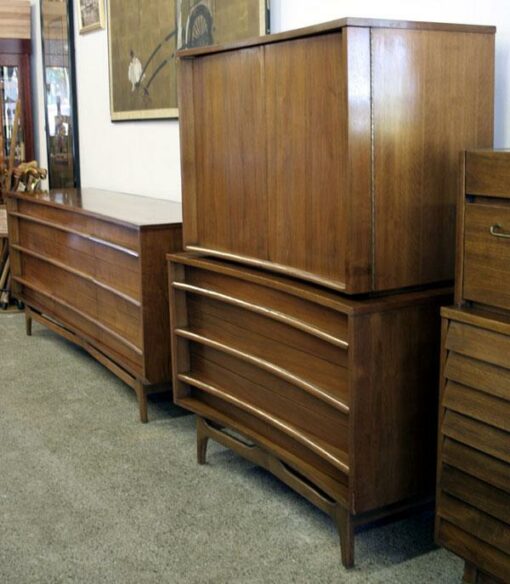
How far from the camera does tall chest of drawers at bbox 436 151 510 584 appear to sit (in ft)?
6.86

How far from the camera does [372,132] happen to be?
2.30 metres

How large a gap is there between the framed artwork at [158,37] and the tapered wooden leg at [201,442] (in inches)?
70.4

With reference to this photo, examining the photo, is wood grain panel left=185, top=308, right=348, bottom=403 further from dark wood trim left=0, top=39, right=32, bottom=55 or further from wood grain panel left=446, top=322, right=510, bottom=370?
dark wood trim left=0, top=39, right=32, bottom=55

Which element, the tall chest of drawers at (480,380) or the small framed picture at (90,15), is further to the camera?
the small framed picture at (90,15)

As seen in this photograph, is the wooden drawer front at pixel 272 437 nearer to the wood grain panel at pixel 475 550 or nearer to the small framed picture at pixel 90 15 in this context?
the wood grain panel at pixel 475 550

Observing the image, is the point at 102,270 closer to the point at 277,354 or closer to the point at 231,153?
the point at 231,153

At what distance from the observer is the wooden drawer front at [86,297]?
13.0 ft

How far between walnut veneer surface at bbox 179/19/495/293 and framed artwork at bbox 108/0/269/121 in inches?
49.0

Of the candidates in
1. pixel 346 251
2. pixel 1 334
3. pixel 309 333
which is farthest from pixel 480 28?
pixel 1 334

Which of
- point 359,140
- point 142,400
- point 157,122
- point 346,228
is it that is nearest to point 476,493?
point 346,228

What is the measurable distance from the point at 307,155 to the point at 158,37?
2.54 meters

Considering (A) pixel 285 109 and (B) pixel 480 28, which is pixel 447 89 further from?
(A) pixel 285 109

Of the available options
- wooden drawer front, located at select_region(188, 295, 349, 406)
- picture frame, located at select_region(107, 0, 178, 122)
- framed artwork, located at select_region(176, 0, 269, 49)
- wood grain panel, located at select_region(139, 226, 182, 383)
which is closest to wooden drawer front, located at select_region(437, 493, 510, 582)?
wooden drawer front, located at select_region(188, 295, 349, 406)

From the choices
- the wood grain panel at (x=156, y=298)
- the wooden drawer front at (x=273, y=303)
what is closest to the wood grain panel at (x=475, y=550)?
the wooden drawer front at (x=273, y=303)
